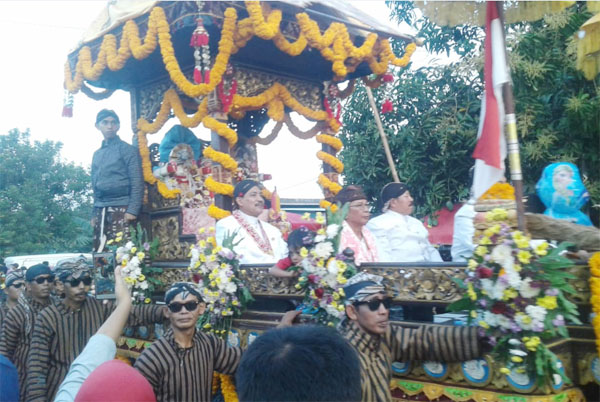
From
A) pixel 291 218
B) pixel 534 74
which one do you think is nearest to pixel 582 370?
pixel 534 74

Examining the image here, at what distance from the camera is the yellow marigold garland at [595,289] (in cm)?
285

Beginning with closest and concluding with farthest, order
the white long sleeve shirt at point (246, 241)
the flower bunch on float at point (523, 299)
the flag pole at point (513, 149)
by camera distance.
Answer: the flower bunch on float at point (523, 299), the flag pole at point (513, 149), the white long sleeve shirt at point (246, 241)

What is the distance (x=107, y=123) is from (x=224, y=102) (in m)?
1.69

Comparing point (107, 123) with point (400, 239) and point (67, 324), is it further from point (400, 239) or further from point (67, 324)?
point (400, 239)

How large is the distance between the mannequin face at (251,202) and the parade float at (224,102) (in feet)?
1.46

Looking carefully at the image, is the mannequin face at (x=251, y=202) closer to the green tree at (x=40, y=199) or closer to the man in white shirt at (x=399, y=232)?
the man in white shirt at (x=399, y=232)

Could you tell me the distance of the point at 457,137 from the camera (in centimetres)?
998

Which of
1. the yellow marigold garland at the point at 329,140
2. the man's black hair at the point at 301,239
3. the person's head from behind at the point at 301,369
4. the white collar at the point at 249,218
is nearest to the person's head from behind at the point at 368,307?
the man's black hair at the point at 301,239

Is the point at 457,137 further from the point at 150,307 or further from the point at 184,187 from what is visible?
the point at 150,307

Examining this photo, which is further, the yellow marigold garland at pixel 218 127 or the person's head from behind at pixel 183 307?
the yellow marigold garland at pixel 218 127

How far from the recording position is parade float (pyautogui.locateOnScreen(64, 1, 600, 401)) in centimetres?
453

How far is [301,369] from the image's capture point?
1.46 metres

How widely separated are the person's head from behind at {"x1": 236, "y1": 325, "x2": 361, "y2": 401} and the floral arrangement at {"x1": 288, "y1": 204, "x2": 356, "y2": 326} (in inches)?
73.9

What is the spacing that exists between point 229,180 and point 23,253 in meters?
16.5
